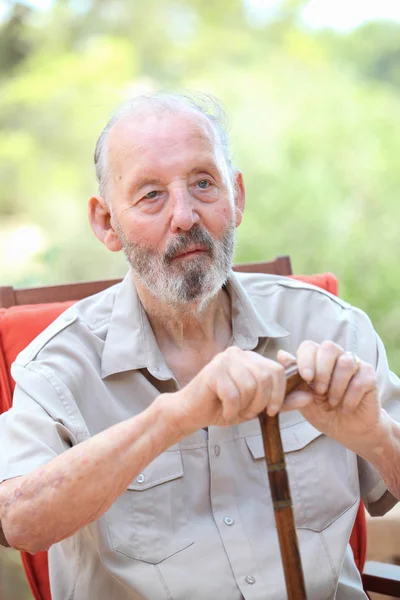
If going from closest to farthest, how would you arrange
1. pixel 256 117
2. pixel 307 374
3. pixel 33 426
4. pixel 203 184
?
1. pixel 307 374
2. pixel 33 426
3. pixel 203 184
4. pixel 256 117

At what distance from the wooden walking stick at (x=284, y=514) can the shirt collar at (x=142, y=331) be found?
52cm

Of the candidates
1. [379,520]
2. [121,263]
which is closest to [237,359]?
[379,520]

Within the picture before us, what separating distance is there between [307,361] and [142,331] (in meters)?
0.54

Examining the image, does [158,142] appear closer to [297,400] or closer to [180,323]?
[180,323]

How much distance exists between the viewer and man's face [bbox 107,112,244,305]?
1.64 m

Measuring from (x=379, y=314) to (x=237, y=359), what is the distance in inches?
145

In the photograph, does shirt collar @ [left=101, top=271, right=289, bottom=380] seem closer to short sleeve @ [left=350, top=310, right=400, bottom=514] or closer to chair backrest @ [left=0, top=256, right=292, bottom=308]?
short sleeve @ [left=350, top=310, right=400, bottom=514]

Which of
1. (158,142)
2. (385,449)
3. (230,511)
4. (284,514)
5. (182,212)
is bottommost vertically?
(230,511)

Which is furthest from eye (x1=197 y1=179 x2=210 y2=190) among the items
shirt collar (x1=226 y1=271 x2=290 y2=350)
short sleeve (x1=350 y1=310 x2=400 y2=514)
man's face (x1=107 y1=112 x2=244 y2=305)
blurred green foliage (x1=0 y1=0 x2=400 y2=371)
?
blurred green foliage (x1=0 y1=0 x2=400 y2=371)

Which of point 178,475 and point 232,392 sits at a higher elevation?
point 232,392

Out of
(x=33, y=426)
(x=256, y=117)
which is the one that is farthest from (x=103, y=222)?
(x=256, y=117)

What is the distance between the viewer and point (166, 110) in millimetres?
1708

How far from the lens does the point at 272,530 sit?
161 centimetres

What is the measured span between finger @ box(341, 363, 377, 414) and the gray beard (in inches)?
17.4
